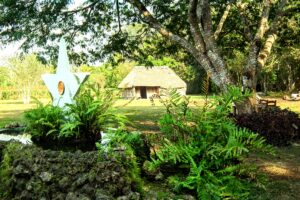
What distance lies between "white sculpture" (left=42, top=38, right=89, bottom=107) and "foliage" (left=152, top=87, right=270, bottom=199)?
2.41 meters

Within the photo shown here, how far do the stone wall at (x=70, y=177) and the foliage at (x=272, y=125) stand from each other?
6.69m

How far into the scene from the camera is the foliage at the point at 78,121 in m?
6.04

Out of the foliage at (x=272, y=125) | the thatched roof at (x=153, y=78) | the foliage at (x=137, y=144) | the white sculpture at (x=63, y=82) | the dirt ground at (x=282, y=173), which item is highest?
the thatched roof at (x=153, y=78)

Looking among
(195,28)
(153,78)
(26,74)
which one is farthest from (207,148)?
(26,74)

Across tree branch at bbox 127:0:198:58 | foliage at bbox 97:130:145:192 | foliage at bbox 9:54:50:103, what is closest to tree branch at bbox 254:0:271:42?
tree branch at bbox 127:0:198:58

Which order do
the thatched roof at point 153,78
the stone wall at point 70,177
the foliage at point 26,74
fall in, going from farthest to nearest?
the thatched roof at point 153,78
the foliage at point 26,74
the stone wall at point 70,177

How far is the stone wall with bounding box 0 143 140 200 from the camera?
477 cm

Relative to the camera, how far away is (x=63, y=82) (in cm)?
730

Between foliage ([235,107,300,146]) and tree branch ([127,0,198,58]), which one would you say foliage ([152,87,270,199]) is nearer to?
foliage ([235,107,300,146])

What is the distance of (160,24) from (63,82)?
224 inches

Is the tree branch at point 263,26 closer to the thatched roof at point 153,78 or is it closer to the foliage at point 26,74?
the thatched roof at point 153,78

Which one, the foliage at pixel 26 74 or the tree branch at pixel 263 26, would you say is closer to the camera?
the tree branch at pixel 263 26

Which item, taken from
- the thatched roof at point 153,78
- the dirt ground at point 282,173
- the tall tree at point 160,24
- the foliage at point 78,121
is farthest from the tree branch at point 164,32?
the thatched roof at point 153,78

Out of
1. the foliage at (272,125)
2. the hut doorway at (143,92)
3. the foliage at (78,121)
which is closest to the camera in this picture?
the foliage at (78,121)
